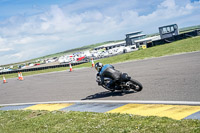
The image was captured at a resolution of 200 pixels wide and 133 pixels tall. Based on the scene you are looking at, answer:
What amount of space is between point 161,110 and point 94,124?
5.57ft

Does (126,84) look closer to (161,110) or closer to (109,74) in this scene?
A: (109,74)

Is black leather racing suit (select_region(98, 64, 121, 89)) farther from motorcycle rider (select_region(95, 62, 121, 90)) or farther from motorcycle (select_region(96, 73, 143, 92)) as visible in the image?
motorcycle (select_region(96, 73, 143, 92))

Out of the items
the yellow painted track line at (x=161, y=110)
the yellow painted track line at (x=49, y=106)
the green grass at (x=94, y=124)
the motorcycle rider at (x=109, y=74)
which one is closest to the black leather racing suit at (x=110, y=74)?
the motorcycle rider at (x=109, y=74)

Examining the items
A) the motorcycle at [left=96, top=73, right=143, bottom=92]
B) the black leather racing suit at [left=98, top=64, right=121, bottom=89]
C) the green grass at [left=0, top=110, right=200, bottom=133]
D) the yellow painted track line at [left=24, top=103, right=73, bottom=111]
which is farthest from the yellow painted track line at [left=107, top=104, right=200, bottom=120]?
the yellow painted track line at [left=24, top=103, right=73, bottom=111]

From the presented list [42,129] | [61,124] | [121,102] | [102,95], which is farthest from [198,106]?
[102,95]

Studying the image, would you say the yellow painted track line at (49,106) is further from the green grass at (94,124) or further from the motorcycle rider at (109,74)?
the motorcycle rider at (109,74)

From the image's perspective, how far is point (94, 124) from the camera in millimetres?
5953

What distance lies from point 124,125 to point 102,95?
4513 mm

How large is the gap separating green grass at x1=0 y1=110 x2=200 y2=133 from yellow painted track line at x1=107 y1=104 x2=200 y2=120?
42cm

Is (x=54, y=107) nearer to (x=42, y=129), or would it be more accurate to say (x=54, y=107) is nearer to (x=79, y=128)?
(x=42, y=129)

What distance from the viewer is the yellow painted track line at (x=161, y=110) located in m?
5.74

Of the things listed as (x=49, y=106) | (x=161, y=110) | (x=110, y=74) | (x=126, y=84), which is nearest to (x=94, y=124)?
(x=161, y=110)

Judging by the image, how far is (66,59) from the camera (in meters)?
63.2

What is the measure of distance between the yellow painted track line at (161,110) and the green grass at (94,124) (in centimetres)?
42
